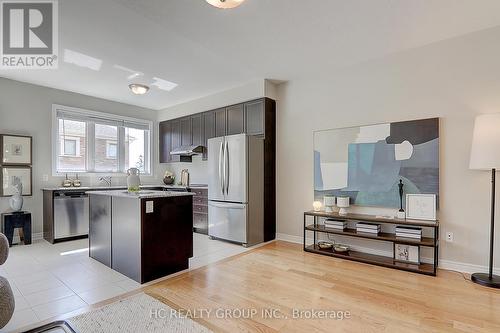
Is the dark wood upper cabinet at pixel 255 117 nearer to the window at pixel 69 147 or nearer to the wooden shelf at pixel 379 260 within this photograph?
the wooden shelf at pixel 379 260

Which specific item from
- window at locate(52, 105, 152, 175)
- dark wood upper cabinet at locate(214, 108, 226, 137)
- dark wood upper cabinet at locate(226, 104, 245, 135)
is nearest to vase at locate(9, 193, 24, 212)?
window at locate(52, 105, 152, 175)

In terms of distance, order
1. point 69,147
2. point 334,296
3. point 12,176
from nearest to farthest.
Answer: point 334,296
point 12,176
point 69,147

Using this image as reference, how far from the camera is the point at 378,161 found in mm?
3607

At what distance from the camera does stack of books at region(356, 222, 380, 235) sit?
11.2 feet

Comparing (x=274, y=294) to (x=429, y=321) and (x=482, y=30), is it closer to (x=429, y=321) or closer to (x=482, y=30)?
(x=429, y=321)

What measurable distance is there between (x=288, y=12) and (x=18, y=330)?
3520 mm

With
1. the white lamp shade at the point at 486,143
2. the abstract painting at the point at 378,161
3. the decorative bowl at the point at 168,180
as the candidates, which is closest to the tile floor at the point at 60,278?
the abstract painting at the point at 378,161

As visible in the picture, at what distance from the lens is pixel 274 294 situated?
2527 millimetres

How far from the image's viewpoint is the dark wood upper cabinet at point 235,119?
15.7 ft

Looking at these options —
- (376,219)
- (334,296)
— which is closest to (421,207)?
(376,219)

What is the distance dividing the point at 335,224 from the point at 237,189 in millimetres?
1594

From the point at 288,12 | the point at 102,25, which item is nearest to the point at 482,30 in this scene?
the point at 288,12

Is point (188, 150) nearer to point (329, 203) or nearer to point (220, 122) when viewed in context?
point (220, 122)

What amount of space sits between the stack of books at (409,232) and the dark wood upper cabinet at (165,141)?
5035 millimetres
